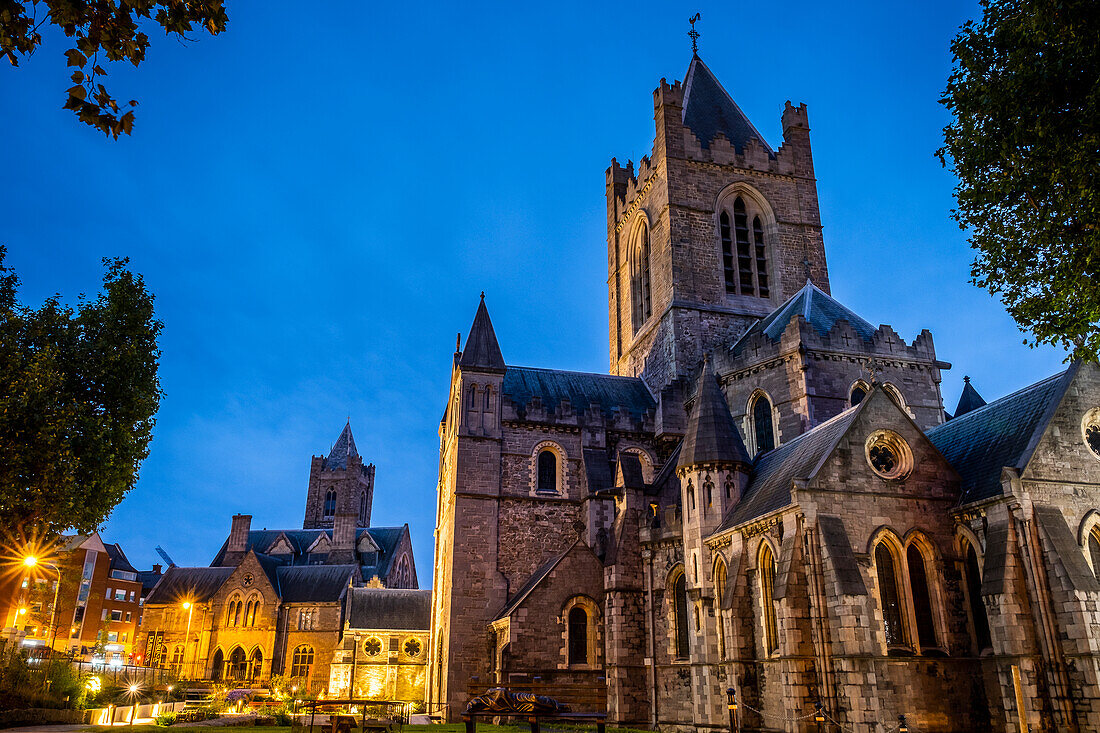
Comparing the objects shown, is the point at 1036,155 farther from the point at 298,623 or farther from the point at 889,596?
the point at 298,623

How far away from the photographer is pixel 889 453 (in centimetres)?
2039

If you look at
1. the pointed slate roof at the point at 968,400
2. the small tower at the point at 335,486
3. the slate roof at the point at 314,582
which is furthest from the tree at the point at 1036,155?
the small tower at the point at 335,486

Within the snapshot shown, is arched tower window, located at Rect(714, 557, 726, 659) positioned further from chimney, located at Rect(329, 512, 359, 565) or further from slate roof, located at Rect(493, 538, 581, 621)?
chimney, located at Rect(329, 512, 359, 565)

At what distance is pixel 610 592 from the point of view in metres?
26.4

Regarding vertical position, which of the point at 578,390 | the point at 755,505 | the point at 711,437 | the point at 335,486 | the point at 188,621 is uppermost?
the point at 335,486

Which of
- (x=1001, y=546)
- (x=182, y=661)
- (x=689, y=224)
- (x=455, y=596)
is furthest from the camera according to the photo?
(x=182, y=661)

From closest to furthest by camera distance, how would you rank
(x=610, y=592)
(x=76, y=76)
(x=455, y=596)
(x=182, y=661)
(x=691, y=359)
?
1. (x=76, y=76)
2. (x=610, y=592)
3. (x=455, y=596)
4. (x=691, y=359)
5. (x=182, y=661)

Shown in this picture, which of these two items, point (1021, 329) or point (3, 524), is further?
point (3, 524)

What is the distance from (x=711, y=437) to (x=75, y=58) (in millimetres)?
20809

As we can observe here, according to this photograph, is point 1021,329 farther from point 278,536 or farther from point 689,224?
point 278,536

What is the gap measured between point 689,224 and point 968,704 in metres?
25.4

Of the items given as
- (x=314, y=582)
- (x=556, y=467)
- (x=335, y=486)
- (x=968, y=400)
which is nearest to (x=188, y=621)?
(x=314, y=582)

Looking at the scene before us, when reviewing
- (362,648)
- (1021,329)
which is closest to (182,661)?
(362,648)

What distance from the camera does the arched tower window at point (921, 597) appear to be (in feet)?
62.1
